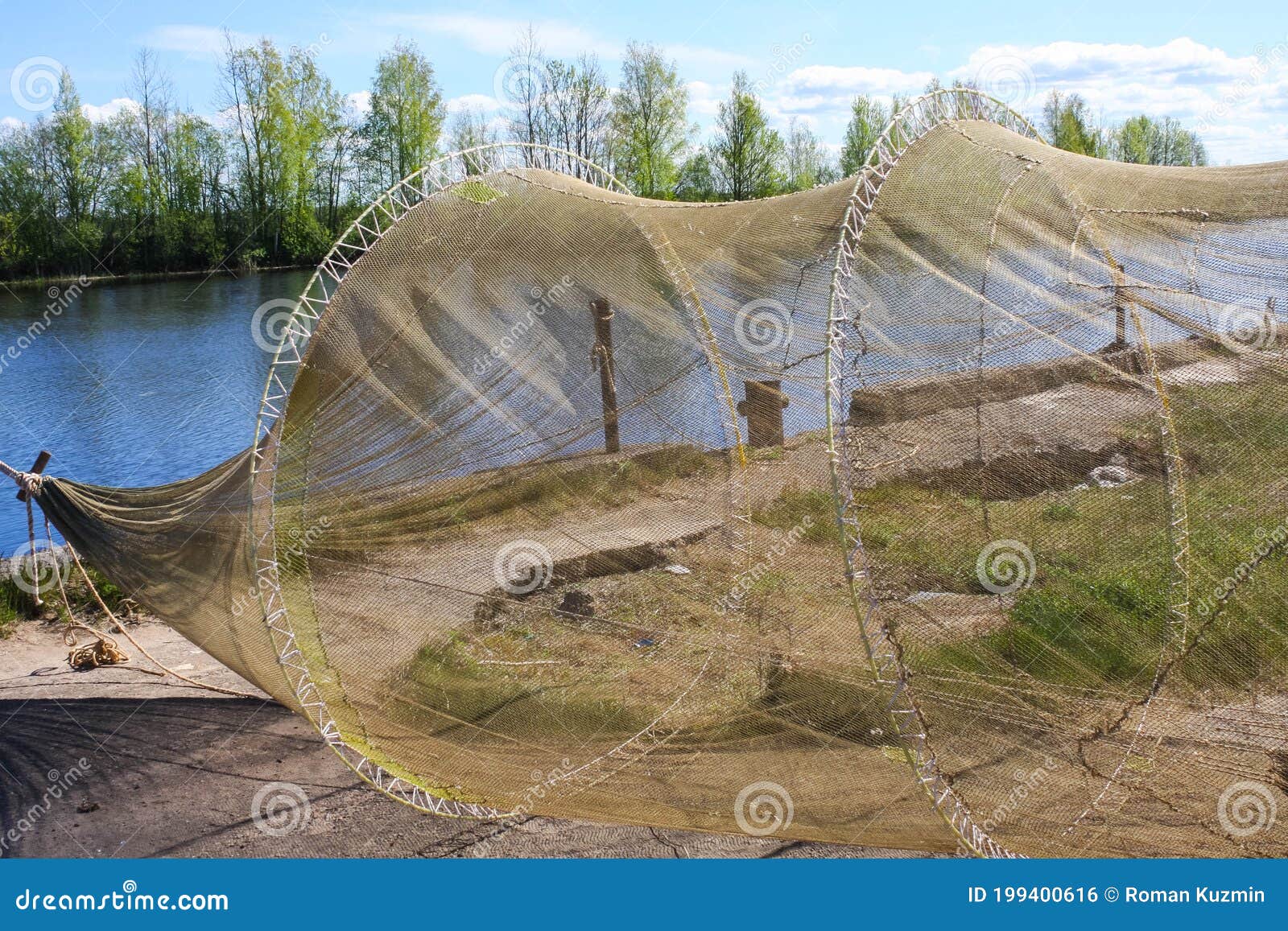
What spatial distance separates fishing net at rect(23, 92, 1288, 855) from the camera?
535cm

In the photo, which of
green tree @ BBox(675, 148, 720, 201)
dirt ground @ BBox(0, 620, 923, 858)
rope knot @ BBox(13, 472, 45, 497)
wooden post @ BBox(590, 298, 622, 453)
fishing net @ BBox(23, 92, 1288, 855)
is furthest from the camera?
green tree @ BBox(675, 148, 720, 201)

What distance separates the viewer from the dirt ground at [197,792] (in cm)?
630

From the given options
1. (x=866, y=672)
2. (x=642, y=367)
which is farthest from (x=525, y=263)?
(x=866, y=672)

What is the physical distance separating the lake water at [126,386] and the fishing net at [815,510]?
10.0 metres

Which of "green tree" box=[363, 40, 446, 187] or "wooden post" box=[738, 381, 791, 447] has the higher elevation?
"green tree" box=[363, 40, 446, 187]

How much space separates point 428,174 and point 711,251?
2.15m

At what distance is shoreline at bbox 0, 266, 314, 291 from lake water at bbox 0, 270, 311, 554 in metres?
3.16

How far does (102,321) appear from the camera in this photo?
33375mm

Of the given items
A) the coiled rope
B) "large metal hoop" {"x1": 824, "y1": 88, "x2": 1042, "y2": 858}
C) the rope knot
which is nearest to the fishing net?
"large metal hoop" {"x1": 824, "y1": 88, "x2": 1042, "y2": 858}

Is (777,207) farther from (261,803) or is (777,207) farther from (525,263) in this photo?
(261,803)

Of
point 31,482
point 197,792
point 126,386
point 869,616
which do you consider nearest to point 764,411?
point 869,616

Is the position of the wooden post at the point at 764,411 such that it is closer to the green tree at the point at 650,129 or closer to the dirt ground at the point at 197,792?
the dirt ground at the point at 197,792

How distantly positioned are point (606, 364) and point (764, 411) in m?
1.02

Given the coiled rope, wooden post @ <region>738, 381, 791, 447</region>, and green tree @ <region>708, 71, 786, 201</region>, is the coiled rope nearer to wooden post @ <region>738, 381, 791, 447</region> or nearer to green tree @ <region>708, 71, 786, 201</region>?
wooden post @ <region>738, 381, 791, 447</region>
